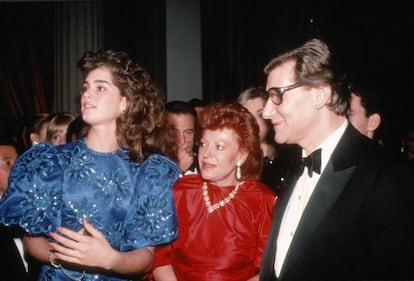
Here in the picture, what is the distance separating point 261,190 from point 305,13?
15.0 feet

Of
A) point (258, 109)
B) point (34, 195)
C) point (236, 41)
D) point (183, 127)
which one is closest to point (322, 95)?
point (34, 195)

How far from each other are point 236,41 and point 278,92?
5.06 meters

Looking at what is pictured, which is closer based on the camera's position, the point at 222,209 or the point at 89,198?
the point at 89,198

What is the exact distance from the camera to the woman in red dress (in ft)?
8.99

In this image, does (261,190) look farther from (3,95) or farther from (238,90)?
(3,95)

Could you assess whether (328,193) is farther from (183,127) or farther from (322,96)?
(183,127)

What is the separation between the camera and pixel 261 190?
297 cm

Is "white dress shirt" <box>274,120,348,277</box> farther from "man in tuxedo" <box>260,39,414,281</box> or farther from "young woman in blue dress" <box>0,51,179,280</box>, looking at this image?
"young woman in blue dress" <box>0,51,179,280</box>

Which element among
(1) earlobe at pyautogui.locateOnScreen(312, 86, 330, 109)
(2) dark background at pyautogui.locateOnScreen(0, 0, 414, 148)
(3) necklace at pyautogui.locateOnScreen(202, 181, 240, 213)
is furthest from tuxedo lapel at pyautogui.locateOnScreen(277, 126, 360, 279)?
(2) dark background at pyautogui.locateOnScreen(0, 0, 414, 148)

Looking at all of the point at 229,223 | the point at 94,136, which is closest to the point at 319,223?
the point at 229,223

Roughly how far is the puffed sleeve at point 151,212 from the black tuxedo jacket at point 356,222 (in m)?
0.73

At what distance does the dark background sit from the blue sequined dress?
3.86m

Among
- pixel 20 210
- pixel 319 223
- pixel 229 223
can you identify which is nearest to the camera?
pixel 319 223

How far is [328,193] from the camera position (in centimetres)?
198
